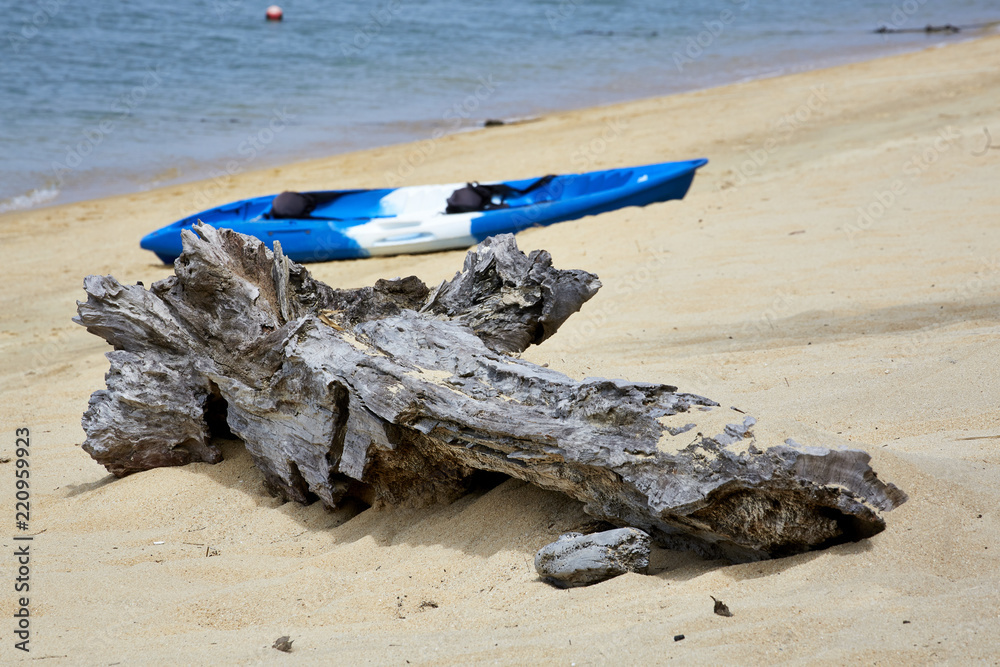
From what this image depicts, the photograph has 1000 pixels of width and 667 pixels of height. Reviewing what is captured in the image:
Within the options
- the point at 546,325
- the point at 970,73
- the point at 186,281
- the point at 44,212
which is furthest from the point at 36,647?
the point at 970,73

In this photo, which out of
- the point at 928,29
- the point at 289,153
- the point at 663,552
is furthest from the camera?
the point at 928,29

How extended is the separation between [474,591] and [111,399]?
217cm

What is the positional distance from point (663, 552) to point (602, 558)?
Answer: 26cm

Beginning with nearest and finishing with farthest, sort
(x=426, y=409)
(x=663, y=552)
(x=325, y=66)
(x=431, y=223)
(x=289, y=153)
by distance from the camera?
(x=663, y=552)
(x=426, y=409)
(x=431, y=223)
(x=289, y=153)
(x=325, y=66)

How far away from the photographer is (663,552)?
8.93ft

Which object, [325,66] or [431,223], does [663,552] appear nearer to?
[431,223]

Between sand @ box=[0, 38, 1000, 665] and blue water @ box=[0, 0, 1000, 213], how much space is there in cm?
625

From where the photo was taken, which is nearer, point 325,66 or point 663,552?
point 663,552

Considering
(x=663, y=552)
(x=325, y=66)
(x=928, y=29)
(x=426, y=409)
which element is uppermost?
(x=928, y=29)

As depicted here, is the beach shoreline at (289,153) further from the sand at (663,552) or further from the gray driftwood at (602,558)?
the gray driftwood at (602,558)

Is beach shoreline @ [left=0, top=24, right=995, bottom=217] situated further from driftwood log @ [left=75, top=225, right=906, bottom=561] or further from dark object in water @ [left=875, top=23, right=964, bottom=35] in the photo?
driftwood log @ [left=75, top=225, right=906, bottom=561]

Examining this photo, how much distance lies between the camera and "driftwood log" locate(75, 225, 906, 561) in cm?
246

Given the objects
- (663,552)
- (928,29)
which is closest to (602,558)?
(663,552)

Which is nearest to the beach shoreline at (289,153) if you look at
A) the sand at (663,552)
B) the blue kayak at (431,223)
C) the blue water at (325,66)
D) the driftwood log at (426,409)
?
the blue water at (325,66)
